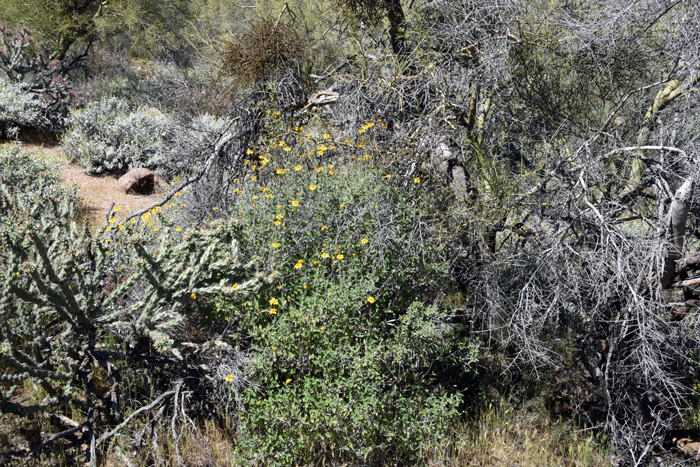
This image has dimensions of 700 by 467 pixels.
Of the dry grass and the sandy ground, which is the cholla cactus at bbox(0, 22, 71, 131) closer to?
the sandy ground

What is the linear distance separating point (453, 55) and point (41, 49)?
43.8 feet

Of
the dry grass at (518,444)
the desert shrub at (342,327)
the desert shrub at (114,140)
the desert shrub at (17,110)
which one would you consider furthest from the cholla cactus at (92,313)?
the desert shrub at (17,110)

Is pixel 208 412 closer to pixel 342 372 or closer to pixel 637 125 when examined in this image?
pixel 342 372

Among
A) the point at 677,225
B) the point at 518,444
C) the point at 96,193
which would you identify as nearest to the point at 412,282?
the point at 518,444

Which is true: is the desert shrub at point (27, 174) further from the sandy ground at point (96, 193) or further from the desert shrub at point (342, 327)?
the desert shrub at point (342, 327)

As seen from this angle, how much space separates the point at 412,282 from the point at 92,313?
2.15 metres

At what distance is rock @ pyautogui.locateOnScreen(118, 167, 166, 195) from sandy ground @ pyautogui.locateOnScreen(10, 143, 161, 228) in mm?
130

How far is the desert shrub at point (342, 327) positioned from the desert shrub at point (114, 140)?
18.3 ft

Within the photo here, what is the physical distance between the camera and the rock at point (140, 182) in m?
8.36

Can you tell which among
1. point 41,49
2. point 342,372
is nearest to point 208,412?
point 342,372

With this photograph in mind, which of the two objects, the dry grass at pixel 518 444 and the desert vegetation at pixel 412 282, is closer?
the desert vegetation at pixel 412 282

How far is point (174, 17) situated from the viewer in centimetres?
1731

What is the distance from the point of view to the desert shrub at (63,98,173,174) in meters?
9.01

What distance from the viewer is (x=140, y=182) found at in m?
8.49
